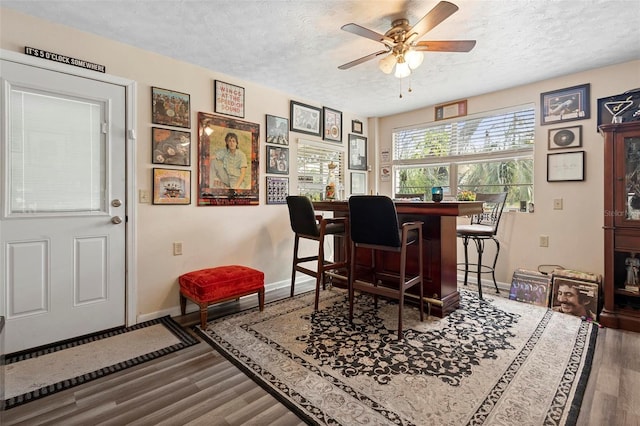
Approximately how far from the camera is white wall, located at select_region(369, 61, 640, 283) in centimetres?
312

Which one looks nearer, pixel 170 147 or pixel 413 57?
pixel 413 57

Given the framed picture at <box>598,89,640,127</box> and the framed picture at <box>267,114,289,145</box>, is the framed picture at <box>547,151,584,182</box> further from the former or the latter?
the framed picture at <box>267,114,289,145</box>

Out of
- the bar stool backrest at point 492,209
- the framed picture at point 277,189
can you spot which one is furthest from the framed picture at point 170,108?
A: the bar stool backrest at point 492,209

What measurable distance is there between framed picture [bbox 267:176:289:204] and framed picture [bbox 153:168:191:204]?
95 centimetres

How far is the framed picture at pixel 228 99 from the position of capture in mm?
3174

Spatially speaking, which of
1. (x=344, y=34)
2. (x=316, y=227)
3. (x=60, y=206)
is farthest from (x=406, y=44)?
(x=60, y=206)

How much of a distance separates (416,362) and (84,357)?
2.27 m

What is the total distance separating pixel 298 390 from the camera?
69.2 inches

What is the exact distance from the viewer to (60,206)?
236 centimetres

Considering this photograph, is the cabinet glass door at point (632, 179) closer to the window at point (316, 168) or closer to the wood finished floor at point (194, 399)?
the wood finished floor at point (194, 399)

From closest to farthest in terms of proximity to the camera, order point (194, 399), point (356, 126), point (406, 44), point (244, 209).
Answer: point (194, 399)
point (406, 44)
point (244, 209)
point (356, 126)

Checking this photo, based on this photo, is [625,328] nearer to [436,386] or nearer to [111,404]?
[436,386]

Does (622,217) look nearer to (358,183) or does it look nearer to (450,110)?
(450,110)

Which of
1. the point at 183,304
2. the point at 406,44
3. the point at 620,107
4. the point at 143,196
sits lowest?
the point at 183,304
